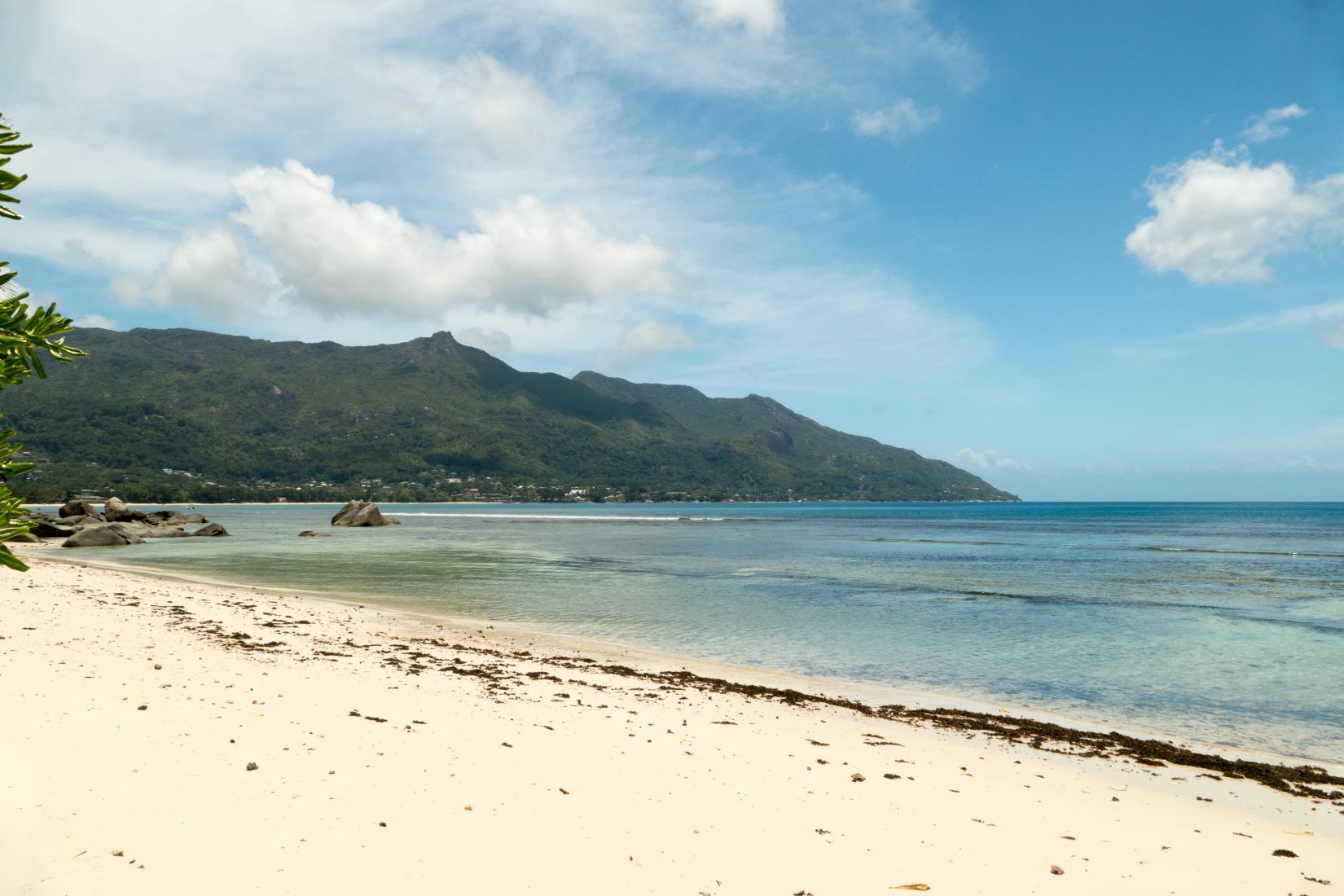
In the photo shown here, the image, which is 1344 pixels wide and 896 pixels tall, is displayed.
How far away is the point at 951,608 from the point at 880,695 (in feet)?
46.3

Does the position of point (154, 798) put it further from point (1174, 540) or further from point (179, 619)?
point (1174, 540)

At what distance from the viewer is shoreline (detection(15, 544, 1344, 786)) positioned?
38.4 ft

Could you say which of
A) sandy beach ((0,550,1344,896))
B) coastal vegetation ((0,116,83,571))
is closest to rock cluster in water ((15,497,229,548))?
sandy beach ((0,550,1344,896))

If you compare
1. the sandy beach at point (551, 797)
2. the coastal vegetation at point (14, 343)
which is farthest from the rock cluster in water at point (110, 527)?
the coastal vegetation at point (14, 343)

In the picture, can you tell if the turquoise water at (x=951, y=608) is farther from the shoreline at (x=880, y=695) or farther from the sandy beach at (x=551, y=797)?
the sandy beach at (x=551, y=797)

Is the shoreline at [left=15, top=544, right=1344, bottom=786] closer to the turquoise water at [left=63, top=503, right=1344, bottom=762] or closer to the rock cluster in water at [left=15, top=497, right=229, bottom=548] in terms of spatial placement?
the turquoise water at [left=63, top=503, right=1344, bottom=762]

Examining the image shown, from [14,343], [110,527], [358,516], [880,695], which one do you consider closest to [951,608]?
[880,695]

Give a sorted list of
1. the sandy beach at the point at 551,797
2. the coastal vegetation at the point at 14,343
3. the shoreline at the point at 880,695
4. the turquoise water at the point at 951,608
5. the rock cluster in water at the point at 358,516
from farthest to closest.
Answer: the rock cluster in water at the point at 358,516, the turquoise water at the point at 951,608, the shoreline at the point at 880,695, the sandy beach at the point at 551,797, the coastal vegetation at the point at 14,343

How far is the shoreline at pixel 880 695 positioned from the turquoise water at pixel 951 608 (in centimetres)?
42

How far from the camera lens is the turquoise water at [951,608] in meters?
15.5

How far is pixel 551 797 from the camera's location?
7512 mm

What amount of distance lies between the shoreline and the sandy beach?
4.57ft

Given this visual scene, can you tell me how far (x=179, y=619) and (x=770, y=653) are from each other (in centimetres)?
1502

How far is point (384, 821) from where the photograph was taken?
6562mm
